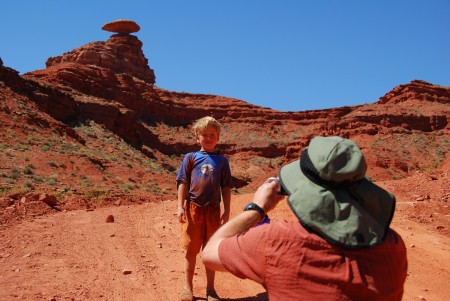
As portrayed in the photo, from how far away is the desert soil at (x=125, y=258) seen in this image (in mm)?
4543

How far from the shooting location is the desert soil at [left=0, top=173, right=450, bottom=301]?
14.9ft

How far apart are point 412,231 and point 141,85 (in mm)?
53517

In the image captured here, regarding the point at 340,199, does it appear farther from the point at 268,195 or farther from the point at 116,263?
the point at 116,263

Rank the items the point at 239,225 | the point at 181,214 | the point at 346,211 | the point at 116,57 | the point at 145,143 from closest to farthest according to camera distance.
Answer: the point at 346,211 < the point at 239,225 < the point at 181,214 < the point at 145,143 < the point at 116,57

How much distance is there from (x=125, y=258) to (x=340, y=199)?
186 inches

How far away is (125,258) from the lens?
5852 mm

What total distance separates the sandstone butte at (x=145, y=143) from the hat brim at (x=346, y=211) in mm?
3131

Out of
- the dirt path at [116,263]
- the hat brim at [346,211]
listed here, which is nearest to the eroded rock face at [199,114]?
the dirt path at [116,263]

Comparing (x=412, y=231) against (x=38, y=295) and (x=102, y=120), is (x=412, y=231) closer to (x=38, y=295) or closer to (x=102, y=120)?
(x=38, y=295)

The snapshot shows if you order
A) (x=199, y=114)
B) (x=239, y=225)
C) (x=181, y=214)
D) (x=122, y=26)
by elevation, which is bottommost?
(x=181, y=214)

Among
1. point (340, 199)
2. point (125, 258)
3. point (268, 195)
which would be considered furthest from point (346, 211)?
point (125, 258)

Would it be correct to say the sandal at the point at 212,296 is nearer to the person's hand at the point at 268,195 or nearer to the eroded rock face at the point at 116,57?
the person's hand at the point at 268,195

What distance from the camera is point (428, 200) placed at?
9.53 m

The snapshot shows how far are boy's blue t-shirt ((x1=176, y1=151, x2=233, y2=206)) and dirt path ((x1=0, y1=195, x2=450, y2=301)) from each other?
1.07 metres
